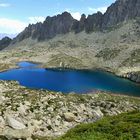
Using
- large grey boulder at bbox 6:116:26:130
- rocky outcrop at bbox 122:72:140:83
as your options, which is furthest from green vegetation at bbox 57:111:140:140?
rocky outcrop at bbox 122:72:140:83

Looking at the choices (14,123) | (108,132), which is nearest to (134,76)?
(14,123)

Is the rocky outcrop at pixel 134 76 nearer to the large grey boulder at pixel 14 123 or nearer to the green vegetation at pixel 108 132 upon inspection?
the large grey boulder at pixel 14 123

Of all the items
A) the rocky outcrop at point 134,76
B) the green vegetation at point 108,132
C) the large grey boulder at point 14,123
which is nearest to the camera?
the green vegetation at point 108,132

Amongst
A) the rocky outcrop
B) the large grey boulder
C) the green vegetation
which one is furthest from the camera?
the rocky outcrop

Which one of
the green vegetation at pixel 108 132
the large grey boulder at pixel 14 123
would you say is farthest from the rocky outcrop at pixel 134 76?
the green vegetation at pixel 108 132

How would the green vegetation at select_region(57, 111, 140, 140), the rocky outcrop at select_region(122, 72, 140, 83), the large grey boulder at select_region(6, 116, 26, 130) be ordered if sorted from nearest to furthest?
the green vegetation at select_region(57, 111, 140, 140), the large grey boulder at select_region(6, 116, 26, 130), the rocky outcrop at select_region(122, 72, 140, 83)

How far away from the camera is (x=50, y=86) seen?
14862 cm

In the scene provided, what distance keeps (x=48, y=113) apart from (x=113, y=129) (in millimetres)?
23558

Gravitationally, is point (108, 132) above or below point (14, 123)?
above

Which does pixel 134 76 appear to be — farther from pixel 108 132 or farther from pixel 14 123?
pixel 108 132

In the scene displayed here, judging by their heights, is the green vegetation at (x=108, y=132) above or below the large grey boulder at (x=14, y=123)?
above

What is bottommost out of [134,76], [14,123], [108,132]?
[134,76]

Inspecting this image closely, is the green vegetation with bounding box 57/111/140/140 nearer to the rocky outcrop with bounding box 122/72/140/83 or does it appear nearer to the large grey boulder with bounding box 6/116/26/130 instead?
the large grey boulder with bounding box 6/116/26/130

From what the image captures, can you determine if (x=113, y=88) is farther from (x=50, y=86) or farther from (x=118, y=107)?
(x=118, y=107)
